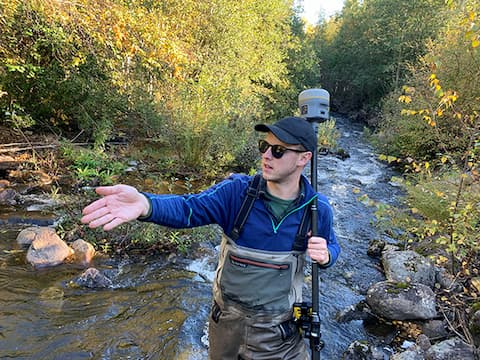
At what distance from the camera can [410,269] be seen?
6.28m

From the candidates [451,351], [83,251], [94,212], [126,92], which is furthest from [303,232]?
[126,92]

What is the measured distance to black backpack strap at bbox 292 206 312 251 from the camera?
2316 millimetres

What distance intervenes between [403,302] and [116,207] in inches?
198

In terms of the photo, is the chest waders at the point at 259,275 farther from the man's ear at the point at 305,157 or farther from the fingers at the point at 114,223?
the fingers at the point at 114,223

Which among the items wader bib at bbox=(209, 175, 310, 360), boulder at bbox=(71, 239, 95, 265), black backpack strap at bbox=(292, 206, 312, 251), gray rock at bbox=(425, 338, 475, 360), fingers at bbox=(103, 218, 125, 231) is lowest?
gray rock at bbox=(425, 338, 475, 360)

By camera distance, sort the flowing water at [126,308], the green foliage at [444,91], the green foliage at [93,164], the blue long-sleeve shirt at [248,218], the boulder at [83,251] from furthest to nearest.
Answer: the green foliage at [444,91], the green foliage at [93,164], the boulder at [83,251], the flowing water at [126,308], the blue long-sleeve shirt at [248,218]

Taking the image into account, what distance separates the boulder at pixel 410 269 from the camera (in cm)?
615

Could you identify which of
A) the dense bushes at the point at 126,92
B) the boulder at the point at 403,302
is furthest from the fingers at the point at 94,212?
the dense bushes at the point at 126,92

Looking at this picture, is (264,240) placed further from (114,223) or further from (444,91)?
(444,91)

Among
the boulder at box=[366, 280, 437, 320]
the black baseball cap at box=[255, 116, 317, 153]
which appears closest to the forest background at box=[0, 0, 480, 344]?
the boulder at box=[366, 280, 437, 320]

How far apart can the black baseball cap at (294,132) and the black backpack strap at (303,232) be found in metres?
0.48

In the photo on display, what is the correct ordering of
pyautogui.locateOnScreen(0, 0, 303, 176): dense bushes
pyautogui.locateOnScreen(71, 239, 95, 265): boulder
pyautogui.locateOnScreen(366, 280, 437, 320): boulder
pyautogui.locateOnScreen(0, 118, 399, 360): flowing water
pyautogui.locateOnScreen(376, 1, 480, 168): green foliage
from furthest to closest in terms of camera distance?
pyautogui.locateOnScreen(376, 1, 480, 168): green foliage < pyautogui.locateOnScreen(0, 0, 303, 176): dense bushes < pyautogui.locateOnScreen(71, 239, 95, 265): boulder < pyautogui.locateOnScreen(366, 280, 437, 320): boulder < pyautogui.locateOnScreen(0, 118, 399, 360): flowing water

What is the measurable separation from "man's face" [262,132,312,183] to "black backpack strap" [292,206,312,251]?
0.96 feet

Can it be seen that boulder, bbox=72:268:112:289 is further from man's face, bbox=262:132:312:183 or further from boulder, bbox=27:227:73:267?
man's face, bbox=262:132:312:183
